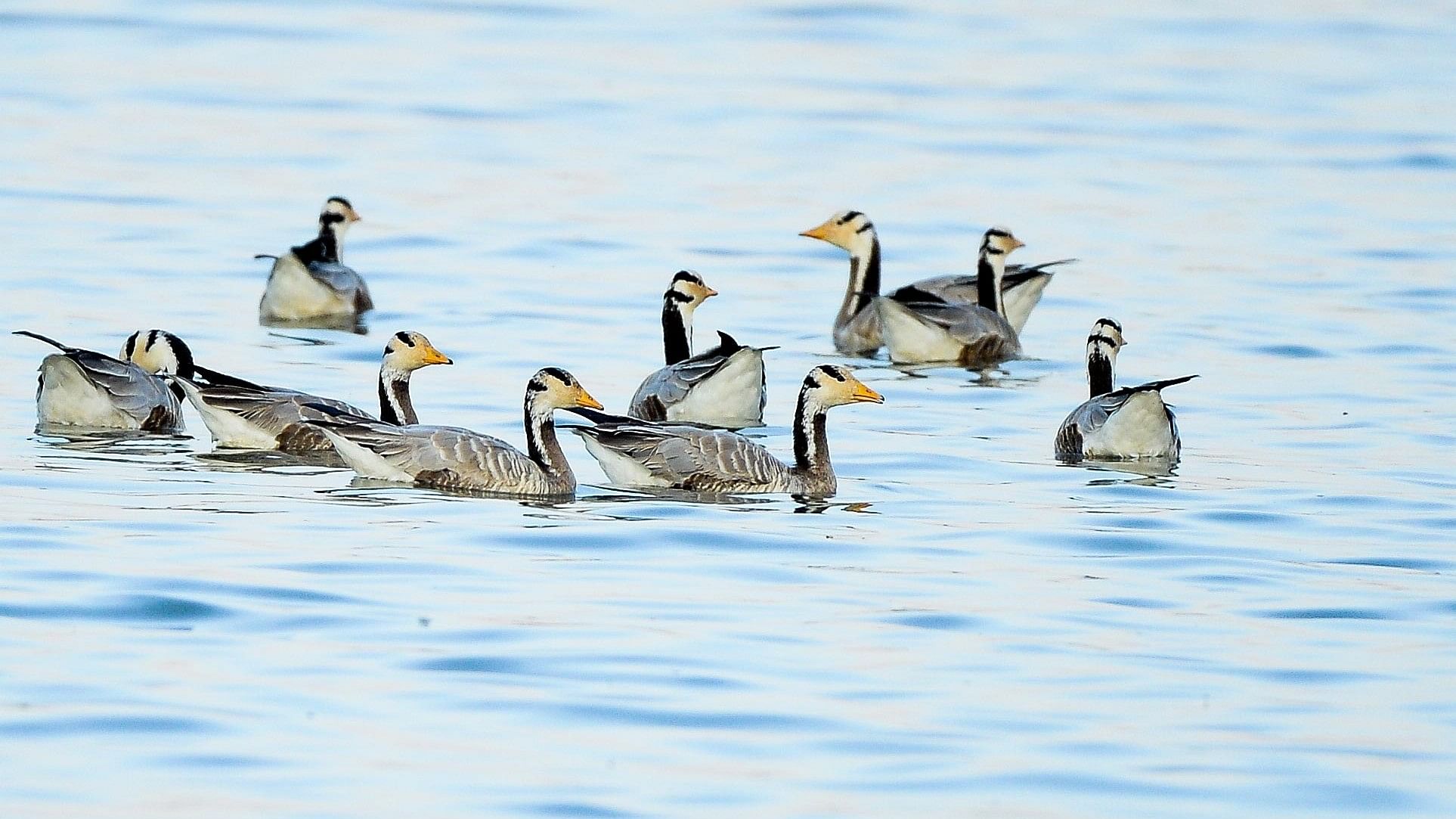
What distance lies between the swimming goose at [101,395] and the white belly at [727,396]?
319 centimetres

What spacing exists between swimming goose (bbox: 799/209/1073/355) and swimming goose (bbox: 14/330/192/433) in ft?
22.0

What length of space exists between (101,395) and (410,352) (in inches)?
73.4

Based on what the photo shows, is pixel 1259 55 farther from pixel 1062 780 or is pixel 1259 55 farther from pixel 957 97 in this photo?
pixel 1062 780

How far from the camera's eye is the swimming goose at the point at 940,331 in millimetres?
19047

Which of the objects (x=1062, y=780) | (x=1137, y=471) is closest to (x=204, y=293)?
(x=1137, y=471)

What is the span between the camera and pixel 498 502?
12688 millimetres

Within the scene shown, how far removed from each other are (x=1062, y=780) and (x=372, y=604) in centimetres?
328

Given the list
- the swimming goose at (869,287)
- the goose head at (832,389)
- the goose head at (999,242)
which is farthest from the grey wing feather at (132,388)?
the goose head at (999,242)

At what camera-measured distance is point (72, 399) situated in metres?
14.3

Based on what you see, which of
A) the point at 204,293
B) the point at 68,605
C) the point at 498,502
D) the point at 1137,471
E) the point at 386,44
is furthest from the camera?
the point at 386,44

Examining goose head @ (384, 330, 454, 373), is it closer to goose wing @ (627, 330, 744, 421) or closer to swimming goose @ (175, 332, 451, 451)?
swimming goose @ (175, 332, 451, 451)

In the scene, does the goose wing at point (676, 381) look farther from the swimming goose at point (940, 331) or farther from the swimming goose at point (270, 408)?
the swimming goose at point (940, 331)

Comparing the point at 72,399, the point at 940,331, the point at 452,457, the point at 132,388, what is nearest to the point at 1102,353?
the point at 940,331

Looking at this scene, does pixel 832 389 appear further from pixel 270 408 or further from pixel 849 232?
pixel 849 232
